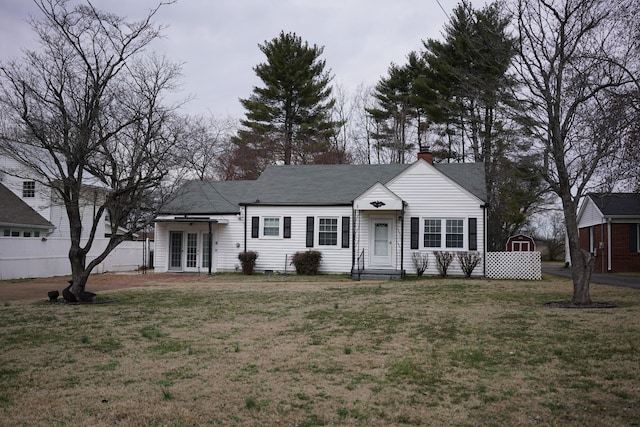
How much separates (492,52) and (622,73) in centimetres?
312

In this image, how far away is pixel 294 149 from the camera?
129 feet

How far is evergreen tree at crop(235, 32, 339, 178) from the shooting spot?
1544 inches

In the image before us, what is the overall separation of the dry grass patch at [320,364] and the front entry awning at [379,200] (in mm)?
9119

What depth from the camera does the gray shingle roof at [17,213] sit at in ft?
88.2

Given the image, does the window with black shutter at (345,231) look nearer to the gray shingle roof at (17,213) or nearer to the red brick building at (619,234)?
the red brick building at (619,234)

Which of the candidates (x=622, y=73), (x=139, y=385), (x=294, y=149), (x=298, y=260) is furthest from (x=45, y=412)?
(x=294, y=149)

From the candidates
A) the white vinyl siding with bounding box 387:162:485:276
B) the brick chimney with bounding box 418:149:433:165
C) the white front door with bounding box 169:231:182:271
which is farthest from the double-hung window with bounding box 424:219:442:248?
the white front door with bounding box 169:231:182:271

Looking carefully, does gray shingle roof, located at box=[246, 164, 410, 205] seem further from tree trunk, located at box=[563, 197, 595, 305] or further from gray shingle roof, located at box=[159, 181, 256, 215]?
tree trunk, located at box=[563, 197, 595, 305]

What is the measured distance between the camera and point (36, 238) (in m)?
23.9

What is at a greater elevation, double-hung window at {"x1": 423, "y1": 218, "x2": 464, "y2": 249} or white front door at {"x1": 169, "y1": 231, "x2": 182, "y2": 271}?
double-hung window at {"x1": 423, "y1": 218, "x2": 464, "y2": 249}

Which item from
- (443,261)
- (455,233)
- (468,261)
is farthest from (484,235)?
(443,261)

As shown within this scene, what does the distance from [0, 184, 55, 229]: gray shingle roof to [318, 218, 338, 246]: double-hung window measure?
14.6 meters

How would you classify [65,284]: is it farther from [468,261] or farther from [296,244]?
[468,261]

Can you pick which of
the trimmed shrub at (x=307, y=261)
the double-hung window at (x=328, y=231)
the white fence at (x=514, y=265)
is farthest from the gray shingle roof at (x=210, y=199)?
the white fence at (x=514, y=265)
